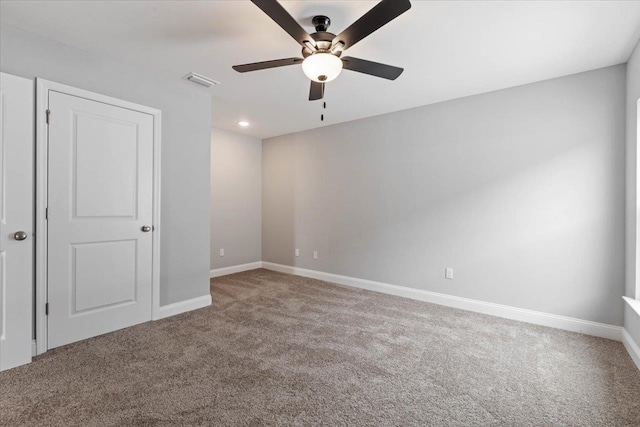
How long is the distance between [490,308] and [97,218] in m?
4.06

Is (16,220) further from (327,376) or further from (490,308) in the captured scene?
(490,308)

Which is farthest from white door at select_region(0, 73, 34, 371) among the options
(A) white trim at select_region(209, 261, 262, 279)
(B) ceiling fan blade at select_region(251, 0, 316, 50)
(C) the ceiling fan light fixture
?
(A) white trim at select_region(209, 261, 262, 279)

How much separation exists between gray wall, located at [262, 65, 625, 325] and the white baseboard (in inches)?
2.7

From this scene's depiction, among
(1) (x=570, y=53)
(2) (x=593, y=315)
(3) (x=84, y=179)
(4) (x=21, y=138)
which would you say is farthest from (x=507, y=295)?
(4) (x=21, y=138)

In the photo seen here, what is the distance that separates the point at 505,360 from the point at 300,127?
4.07m

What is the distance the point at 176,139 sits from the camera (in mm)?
3273

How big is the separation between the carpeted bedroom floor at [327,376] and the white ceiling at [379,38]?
2490mm

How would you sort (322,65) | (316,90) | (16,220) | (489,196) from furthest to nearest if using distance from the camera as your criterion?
(489,196) < (316,90) < (16,220) < (322,65)

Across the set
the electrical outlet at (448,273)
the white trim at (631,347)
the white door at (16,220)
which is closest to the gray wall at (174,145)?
the white door at (16,220)

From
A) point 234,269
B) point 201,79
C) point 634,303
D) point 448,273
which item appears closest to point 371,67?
point 201,79

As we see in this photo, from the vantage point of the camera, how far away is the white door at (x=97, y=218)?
2.46m

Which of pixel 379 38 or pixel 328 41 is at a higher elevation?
pixel 379 38

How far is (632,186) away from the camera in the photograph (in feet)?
8.31

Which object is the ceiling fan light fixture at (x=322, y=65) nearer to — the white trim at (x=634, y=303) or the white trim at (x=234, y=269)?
the white trim at (x=634, y=303)
